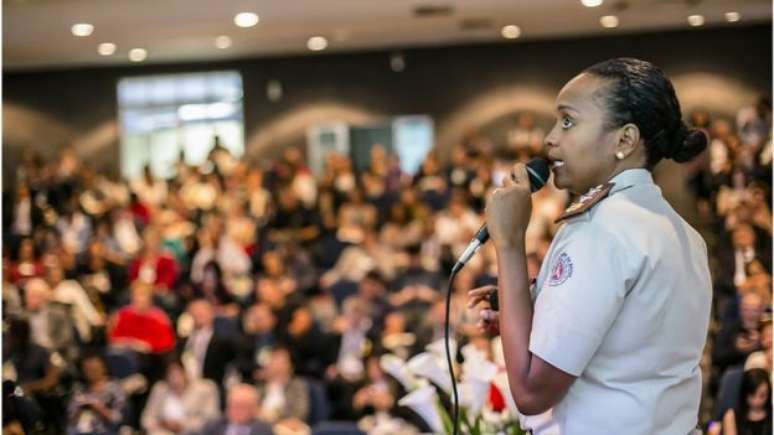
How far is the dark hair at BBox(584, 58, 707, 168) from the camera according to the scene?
1.81m

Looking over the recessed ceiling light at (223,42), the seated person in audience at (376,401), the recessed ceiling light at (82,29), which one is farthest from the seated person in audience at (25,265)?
the seated person in audience at (376,401)

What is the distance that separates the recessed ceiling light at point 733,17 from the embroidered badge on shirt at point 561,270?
12007 millimetres

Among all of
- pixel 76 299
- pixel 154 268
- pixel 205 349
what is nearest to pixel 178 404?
pixel 205 349

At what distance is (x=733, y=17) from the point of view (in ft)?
44.4

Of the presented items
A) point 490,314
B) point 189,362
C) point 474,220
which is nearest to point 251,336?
point 189,362

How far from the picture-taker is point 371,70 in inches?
611

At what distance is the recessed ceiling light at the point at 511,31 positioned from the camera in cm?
1360

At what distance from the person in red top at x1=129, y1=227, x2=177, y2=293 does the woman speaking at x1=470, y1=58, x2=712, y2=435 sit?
8.83 meters

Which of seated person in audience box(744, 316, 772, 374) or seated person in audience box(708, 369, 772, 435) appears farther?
seated person in audience box(744, 316, 772, 374)

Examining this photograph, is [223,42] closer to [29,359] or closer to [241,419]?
[29,359]

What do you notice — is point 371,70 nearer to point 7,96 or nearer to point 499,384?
point 7,96

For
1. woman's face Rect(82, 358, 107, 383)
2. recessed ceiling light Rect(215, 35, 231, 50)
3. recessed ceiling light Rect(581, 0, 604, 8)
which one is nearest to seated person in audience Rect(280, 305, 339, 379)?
woman's face Rect(82, 358, 107, 383)

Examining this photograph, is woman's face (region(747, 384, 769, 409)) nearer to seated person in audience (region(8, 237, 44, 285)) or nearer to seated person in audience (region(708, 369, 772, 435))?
seated person in audience (region(708, 369, 772, 435))

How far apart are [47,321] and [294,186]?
5.40 m
